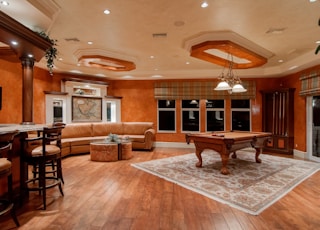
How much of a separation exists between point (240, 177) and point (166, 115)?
15.0 ft

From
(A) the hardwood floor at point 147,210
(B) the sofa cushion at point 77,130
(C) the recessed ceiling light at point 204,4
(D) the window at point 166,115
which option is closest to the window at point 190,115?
(D) the window at point 166,115

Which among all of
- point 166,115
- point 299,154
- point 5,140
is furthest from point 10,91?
point 299,154

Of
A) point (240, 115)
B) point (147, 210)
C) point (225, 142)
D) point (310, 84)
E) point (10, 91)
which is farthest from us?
point (240, 115)

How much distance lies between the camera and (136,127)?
7828mm

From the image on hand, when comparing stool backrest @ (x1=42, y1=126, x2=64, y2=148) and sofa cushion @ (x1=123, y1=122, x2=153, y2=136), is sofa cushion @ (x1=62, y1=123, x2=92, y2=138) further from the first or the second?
stool backrest @ (x1=42, y1=126, x2=64, y2=148)

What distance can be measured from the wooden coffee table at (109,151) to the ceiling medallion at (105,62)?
237cm

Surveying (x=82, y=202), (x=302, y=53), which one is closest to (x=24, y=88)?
(x=82, y=202)

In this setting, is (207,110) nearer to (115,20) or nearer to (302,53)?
(302,53)

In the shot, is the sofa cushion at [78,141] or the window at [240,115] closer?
the sofa cushion at [78,141]

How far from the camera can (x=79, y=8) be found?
3.20 m

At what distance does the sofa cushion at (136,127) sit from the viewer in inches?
307

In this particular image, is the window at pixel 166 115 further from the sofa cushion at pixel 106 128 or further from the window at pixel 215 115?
the sofa cushion at pixel 106 128

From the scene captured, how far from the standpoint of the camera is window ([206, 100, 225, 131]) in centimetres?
806

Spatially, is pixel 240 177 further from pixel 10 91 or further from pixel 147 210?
pixel 10 91
